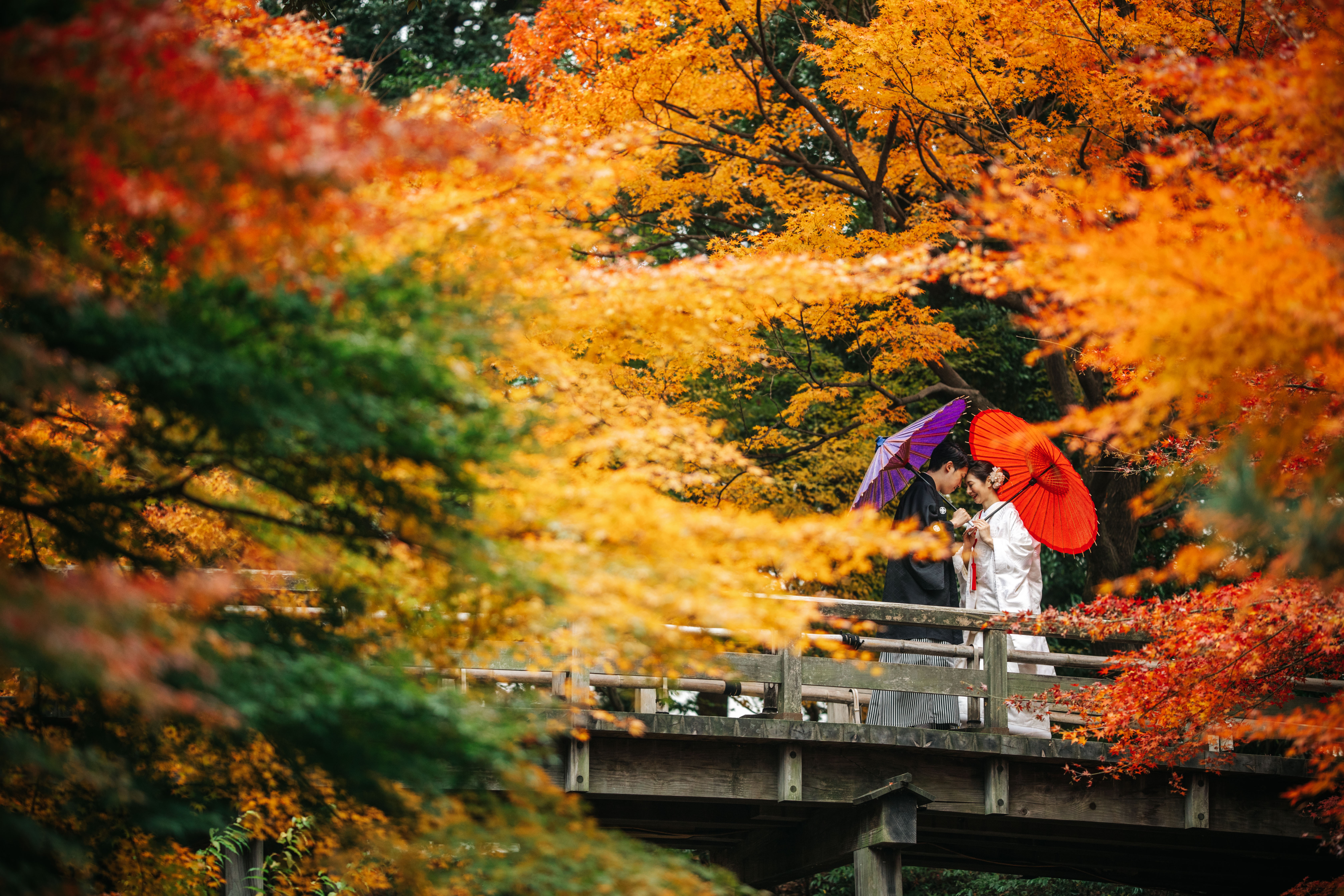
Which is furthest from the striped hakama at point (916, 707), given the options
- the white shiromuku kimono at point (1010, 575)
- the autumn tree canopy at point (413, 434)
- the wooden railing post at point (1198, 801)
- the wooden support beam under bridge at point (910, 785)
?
the wooden railing post at point (1198, 801)

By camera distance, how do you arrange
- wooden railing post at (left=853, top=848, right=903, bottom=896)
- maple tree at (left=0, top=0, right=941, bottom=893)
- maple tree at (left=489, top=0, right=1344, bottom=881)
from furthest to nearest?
wooden railing post at (left=853, top=848, right=903, bottom=896), maple tree at (left=489, top=0, right=1344, bottom=881), maple tree at (left=0, top=0, right=941, bottom=893)

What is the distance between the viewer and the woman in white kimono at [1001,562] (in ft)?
24.3

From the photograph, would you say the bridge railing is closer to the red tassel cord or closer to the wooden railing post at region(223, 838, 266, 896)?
the red tassel cord

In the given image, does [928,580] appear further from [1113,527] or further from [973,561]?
[1113,527]

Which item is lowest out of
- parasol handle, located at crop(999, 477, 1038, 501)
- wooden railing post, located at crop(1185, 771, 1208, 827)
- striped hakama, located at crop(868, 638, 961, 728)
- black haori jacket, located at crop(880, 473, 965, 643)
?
wooden railing post, located at crop(1185, 771, 1208, 827)

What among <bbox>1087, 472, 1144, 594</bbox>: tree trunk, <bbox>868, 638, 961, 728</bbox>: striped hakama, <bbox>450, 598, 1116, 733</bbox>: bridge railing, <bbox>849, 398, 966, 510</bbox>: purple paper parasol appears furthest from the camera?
<bbox>1087, 472, 1144, 594</bbox>: tree trunk

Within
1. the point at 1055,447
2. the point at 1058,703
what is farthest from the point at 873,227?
the point at 1058,703

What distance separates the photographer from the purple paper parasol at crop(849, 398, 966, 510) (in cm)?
712

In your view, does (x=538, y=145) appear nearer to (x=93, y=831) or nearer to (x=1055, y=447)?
(x=93, y=831)

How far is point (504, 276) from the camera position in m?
3.84

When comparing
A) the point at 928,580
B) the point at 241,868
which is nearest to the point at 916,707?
the point at 928,580

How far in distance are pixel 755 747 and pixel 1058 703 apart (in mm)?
1838

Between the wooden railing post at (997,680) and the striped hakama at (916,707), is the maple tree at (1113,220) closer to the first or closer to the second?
the wooden railing post at (997,680)

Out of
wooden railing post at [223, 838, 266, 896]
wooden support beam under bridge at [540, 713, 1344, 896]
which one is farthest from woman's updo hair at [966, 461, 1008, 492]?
wooden railing post at [223, 838, 266, 896]
